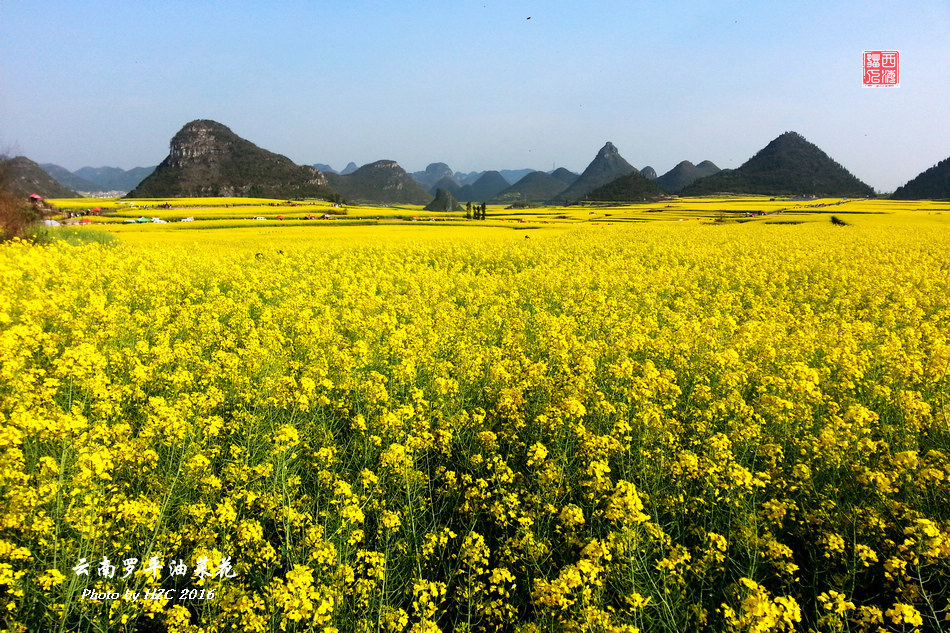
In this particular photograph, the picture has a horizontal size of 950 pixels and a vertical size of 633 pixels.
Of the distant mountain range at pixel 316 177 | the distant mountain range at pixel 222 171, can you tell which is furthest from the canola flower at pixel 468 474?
the distant mountain range at pixel 222 171

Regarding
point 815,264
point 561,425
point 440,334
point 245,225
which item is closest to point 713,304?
point 440,334

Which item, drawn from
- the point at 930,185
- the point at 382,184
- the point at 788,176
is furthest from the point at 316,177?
the point at 930,185

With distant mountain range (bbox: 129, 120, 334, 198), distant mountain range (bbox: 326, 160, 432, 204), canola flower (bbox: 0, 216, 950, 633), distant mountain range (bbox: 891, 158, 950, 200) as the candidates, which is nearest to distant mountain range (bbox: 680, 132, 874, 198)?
distant mountain range (bbox: 891, 158, 950, 200)

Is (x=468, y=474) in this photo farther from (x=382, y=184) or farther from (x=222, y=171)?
(x=382, y=184)

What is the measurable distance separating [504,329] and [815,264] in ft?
44.7

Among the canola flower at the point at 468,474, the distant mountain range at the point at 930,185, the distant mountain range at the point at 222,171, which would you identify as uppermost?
the distant mountain range at the point at 222,171

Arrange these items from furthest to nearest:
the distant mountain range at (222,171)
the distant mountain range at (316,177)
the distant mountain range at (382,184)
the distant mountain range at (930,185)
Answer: the distant mountain range at (382,184), the distant mountain range at (222,171), the distant mountain range at (316,177), the distant mountain range at (930,185)

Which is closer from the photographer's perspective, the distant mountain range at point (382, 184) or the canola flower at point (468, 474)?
the canola flower at point (468, 474)

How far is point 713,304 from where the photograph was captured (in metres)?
10.2

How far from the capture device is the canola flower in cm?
290

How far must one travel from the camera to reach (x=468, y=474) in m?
4.15

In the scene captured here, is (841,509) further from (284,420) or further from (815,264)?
(815,264)

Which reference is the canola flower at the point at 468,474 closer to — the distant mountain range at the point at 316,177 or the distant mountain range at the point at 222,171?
the distant mountain range at the point at 316,177

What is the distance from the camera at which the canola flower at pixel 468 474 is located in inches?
114
